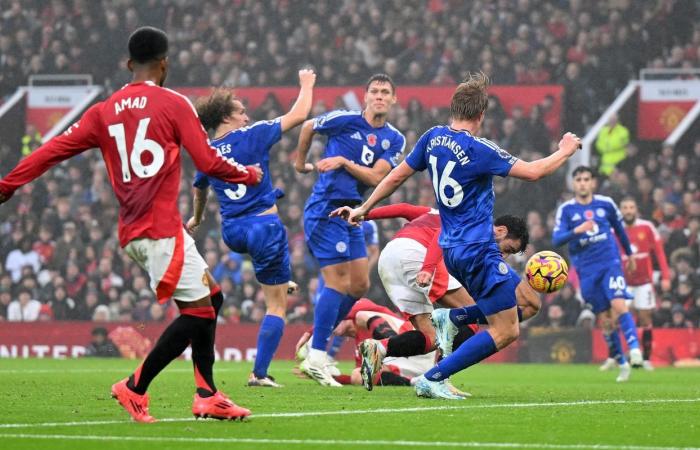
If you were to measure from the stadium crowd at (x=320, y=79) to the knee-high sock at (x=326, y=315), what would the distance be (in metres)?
9.18

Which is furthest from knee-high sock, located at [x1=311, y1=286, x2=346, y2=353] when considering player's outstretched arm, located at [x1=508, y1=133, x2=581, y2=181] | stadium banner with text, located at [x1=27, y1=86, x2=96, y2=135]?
stadium banner with text, located at [x1=27, y1=86, x2=96, y2=135]

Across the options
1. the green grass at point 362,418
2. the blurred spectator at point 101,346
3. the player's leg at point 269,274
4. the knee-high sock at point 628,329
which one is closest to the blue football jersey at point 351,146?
the player's leg at point 269,274

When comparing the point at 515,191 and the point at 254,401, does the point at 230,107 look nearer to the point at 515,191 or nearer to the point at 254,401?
the point at 254,401

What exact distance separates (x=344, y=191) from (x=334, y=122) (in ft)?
2.10

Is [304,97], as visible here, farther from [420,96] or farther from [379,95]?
[420,96]

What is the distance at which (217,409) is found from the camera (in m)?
7.13

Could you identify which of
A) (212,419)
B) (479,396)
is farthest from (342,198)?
(212,419)

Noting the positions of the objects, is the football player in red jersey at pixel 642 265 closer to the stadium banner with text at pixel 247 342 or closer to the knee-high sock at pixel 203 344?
the stadium banner with text at pixel 247 342

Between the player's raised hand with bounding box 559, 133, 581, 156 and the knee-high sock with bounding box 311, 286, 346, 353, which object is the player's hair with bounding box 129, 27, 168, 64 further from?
the knee-high sock with bounding box 311, 286, 346, 353

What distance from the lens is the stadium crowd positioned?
70.1 ft

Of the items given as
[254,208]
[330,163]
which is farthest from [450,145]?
[254,208]

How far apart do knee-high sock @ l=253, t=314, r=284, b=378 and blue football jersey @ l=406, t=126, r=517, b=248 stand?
2.49 m

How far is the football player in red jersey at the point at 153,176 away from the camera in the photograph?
6957 millimetres

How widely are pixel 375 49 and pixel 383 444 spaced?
1977cm
